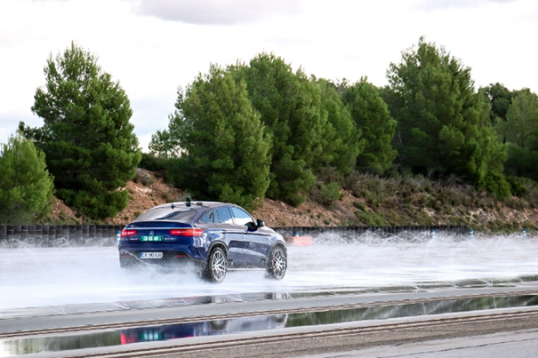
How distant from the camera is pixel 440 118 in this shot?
257 feet

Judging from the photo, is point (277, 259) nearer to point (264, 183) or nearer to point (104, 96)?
point (104, 96)

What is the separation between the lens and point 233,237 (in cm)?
1733

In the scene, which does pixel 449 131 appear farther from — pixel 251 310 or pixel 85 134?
pixel 251 310

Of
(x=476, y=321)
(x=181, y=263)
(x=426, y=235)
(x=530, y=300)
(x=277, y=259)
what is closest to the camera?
(x=476, y=321)

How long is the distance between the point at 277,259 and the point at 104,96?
95.4 feet

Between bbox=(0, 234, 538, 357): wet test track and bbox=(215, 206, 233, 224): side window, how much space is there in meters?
1.33

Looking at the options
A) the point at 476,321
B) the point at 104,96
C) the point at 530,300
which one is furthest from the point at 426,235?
the point at 476,321

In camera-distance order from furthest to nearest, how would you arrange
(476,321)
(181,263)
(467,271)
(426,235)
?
(426,235), (467,271), (181,263), (476,321)

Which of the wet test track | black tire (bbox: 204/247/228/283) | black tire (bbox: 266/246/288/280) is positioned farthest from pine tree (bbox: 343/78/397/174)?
black tire (bbox: 204/247/228/283)

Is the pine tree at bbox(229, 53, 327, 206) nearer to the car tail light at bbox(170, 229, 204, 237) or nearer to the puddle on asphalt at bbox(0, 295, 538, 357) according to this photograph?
A: the car tail light at bbox(170, 229, 204, 237)

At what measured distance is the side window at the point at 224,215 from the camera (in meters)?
17.5

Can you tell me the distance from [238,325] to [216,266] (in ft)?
21.1

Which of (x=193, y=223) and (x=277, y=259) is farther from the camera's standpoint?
(x=277, y=259)

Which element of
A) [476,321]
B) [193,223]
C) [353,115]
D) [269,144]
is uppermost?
[353,115]
